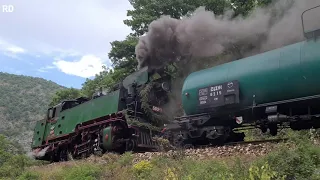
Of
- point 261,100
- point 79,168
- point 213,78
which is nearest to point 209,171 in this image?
point 261,100

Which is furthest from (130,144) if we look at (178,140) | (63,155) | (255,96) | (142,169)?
(63,155)

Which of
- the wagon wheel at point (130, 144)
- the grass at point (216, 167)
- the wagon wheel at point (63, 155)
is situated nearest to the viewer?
the grass at point (216, 167)

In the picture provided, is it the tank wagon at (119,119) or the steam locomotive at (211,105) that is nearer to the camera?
the steam locomotive at (211,105)

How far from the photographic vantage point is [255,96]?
973 cm

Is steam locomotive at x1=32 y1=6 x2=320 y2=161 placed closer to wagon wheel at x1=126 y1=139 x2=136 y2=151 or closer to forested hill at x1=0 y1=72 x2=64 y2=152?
wagon wheel at x1=126 y1=139 x2=136 y2=151

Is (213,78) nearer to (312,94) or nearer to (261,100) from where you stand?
(261,100)

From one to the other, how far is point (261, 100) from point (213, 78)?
5.70 ft

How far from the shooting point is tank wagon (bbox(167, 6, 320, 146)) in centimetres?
874

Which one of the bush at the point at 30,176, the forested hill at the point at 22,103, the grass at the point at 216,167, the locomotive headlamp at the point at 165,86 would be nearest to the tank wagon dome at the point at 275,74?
the grass at the point at 216,167

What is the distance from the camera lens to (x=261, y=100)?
9633 mm

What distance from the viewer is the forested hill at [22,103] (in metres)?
67.1

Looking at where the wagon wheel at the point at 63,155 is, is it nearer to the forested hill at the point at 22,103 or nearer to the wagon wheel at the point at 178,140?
the wagon wheel at the point at 178,140

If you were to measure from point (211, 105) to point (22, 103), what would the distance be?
8036 centimetres

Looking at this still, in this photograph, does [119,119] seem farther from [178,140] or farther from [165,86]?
[178,140]
